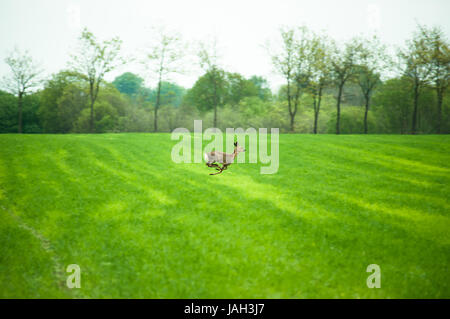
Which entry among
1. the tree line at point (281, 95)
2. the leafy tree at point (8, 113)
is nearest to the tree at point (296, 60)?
the tree line at point (281, 95)

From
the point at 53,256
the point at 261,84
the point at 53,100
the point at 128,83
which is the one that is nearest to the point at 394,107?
the point at 261,84

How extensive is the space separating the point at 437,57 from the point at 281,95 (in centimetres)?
3526

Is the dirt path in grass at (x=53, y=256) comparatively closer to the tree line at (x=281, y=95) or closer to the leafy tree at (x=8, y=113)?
the tree line at (x=281, y=95)

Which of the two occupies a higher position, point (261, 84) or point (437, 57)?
point (261, 84)

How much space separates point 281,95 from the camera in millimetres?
68750

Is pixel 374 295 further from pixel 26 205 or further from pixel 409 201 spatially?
pixel 26 205

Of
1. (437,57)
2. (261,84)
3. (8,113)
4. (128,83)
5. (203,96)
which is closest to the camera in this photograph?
(437,57)

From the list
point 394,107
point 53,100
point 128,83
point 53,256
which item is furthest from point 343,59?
point 128,83

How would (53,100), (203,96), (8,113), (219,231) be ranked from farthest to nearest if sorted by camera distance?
1. (203,96)
2. (53,100)
3. (8,113)
4. (219,231)

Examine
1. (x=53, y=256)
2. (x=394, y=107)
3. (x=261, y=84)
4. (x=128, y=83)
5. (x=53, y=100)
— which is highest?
(x=128, y=83)

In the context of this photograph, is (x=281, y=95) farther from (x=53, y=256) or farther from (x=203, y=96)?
(x=53, y=256)

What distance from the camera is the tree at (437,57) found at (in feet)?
121

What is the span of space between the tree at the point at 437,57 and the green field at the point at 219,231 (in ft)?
107

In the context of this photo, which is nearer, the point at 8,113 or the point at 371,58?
the point at 371,58
